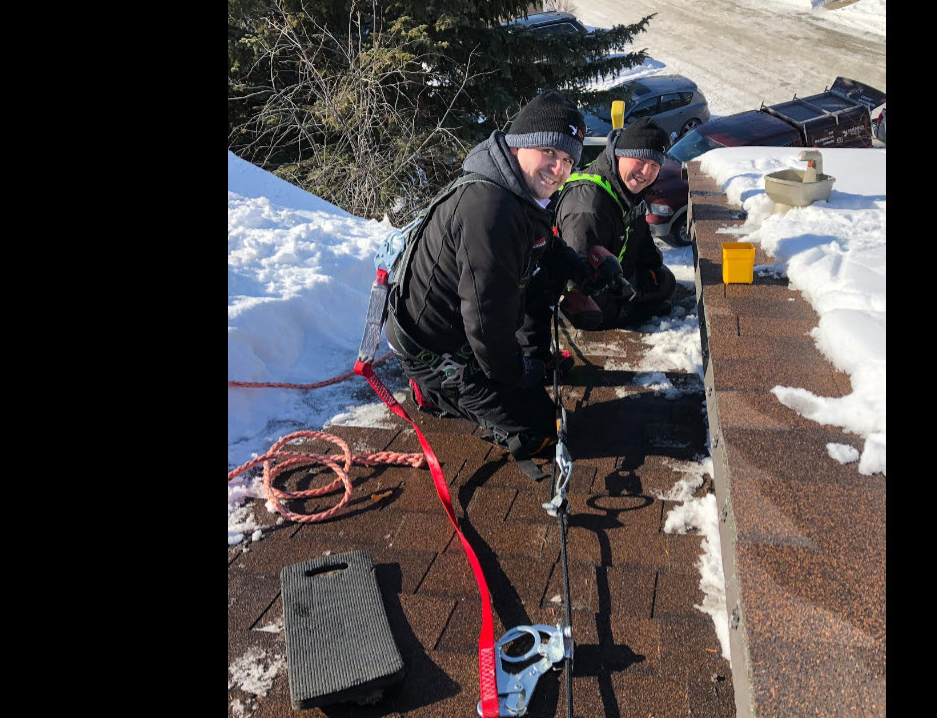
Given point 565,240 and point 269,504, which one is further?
point 565,240

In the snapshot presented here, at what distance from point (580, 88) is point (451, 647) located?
900 cm

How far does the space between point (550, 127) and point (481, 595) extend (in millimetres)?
1808

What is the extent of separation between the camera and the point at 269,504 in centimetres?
292

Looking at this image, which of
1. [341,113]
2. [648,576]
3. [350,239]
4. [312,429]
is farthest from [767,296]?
[341,113]

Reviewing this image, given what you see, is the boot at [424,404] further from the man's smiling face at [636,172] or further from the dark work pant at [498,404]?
the man's smiling face at [636,172]

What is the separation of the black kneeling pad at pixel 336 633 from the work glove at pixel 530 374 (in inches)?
43.8

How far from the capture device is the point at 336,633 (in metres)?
2.21

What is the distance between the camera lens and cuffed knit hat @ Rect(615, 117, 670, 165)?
424 cm

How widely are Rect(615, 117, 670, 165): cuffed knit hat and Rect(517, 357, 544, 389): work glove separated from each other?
155 centimetres

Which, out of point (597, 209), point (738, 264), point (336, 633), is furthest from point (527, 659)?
point (597, 209)

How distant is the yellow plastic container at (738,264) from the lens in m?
3.51

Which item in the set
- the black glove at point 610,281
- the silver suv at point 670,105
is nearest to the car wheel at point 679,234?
the black glove at point 610,281

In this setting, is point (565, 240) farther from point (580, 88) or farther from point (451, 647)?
point (580, 88)

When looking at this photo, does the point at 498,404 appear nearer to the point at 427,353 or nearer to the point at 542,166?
the point at 427,353
